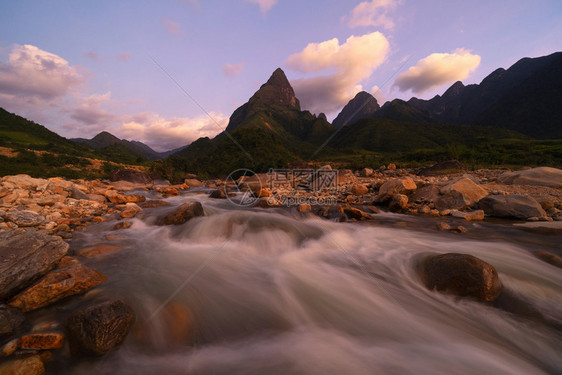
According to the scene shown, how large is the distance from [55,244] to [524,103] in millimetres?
184326

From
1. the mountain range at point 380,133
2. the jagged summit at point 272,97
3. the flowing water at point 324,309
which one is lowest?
the flowing water at point 324,309

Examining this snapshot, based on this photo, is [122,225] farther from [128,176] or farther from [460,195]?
[128,176]

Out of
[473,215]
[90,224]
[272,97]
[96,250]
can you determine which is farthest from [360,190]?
[272,97]

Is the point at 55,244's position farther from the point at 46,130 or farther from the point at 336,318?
the point at 46,130

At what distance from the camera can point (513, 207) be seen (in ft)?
23.0

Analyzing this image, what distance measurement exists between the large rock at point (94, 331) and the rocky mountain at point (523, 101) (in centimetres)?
14086

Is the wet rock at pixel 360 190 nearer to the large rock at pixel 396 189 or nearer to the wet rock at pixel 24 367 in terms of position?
the large rock at pixel 396 189

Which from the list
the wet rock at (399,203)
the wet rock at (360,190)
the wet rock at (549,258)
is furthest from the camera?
the wet rock at (360,190)

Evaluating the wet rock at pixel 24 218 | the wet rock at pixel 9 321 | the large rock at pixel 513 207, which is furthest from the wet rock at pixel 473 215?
the wet rock at pixel 24 218

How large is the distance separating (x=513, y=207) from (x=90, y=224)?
14.7m

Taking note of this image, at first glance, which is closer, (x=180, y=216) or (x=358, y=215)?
(x=180, y=216)

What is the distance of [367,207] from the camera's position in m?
9.78

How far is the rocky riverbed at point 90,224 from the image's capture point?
103 inches

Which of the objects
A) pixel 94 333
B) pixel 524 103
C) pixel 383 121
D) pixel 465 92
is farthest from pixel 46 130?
pixel 465 92
